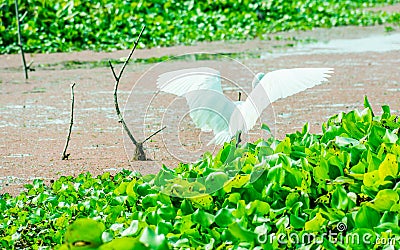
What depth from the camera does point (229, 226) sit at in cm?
327

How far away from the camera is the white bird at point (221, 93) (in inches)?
169

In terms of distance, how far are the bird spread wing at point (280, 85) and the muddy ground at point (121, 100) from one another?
12cm

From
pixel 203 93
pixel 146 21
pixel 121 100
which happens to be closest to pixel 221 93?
pixel 203 93

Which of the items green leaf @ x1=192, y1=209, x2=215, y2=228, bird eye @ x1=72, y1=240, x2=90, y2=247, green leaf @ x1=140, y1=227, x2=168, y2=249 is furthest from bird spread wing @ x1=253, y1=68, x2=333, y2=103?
bird eye @ x1=72, y1=240, x2=90, y2=247

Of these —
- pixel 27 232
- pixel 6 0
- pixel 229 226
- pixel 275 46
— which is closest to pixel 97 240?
pixel 229 226

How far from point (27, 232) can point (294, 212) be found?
4.88ft

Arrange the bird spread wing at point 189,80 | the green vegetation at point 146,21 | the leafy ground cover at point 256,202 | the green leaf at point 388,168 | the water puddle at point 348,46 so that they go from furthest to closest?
the green vegetation at point 146,21, the water puddle at point 348,46, the bird spread wing at point 189,80, the green leaf at point 388,168, the leafy ground cover at point 256,202

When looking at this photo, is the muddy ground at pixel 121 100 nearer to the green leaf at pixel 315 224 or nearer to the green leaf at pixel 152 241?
the green leaf at pixel 315 224

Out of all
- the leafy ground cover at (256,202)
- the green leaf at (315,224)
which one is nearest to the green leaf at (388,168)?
the leafy ground cover at (256,202)

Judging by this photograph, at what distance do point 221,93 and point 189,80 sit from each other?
18 centimetres

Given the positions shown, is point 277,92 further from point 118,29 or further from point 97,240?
point 118,29

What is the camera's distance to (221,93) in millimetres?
4316

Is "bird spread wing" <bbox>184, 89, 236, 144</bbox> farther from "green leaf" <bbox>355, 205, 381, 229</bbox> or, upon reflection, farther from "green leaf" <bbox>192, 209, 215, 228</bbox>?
"green leaf" <bbox>355, 205, 381, 229</bbox>

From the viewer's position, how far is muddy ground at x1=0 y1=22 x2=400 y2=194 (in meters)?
5.67
